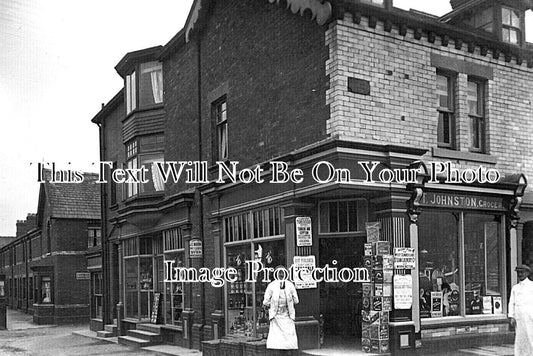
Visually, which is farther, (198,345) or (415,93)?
(198,345)

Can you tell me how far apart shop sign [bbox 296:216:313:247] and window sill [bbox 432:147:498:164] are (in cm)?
285

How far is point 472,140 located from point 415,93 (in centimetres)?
201

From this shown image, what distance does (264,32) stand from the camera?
14.6m

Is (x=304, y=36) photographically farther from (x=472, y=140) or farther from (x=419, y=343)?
(x=419, y=343)

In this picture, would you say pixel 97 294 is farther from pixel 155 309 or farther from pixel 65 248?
pixel 65 248

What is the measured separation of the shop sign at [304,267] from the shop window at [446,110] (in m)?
3.59

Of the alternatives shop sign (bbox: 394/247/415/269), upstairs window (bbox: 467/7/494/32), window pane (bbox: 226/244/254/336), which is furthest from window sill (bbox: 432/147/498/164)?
window pane (bbox: 226/244/254/336)

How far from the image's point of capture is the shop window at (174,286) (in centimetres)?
1897

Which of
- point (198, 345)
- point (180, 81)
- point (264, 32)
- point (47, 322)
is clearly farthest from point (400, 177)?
point (47, 322)

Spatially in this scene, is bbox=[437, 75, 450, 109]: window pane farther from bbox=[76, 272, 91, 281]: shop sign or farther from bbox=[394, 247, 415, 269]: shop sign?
bbox=[76, 272, 91, 281]: shop sign

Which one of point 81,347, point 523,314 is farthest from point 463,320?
point 81,347

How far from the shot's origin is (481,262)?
13.9m

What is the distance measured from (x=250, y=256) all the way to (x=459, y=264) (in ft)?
15.2

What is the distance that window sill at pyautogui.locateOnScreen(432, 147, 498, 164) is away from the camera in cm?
1304
